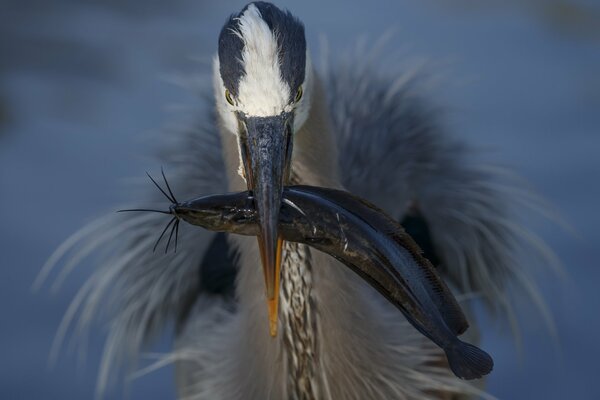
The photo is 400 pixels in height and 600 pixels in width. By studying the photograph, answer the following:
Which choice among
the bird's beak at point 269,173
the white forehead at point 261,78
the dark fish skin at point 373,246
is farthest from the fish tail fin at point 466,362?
the white forehead at point 261,78

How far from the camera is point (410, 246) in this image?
4.73ft

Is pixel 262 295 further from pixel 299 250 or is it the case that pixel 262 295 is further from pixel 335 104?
pixel 335 104

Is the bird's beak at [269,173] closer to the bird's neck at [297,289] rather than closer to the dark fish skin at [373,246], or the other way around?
the dark fish skin at [373,246]

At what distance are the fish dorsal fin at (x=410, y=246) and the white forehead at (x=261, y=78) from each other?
0.12 m

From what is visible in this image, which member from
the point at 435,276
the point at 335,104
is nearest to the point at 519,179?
the point at 335,104

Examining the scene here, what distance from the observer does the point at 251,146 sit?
1.44 meters

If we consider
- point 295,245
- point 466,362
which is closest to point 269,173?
point 295,245

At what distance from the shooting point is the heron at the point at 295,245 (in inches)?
59.0

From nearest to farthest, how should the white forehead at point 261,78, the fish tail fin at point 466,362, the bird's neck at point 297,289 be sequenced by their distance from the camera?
the fish tail fin at point 466,362 → the white forehead at point 261,78 → the bird's neck at point 297,289

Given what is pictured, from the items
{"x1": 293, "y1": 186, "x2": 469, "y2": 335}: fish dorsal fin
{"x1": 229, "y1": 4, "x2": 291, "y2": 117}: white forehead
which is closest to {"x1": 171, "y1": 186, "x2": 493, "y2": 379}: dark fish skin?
{"x1": 293, "y1": 186, "x2": 469, "y2": 335}: fish dorsal fin

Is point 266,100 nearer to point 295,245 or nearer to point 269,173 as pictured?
point 269,173

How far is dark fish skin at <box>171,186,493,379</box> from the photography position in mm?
1388

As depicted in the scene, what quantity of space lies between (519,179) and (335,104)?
440 mm

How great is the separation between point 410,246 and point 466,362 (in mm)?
169
